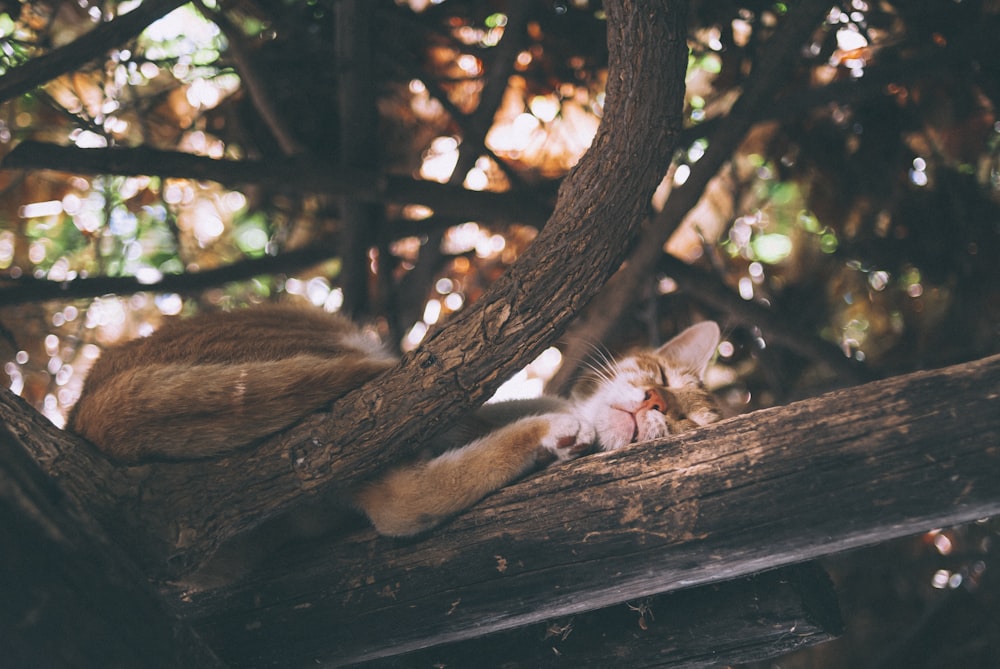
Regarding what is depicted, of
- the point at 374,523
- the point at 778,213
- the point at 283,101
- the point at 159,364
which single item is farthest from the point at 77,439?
the point at 778,213

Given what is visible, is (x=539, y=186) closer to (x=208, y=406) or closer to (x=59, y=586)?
(x=208, y=406)

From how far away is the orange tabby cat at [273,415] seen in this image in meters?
2.26

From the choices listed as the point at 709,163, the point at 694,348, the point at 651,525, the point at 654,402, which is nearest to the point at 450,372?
the point at 651,525

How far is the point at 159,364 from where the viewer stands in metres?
2.42

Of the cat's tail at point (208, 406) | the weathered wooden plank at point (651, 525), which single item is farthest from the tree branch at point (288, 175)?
the weathered wooden plank at point (651, 525)

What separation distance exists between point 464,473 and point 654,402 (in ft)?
2.40

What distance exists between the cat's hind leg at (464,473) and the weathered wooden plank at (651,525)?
0.17 ft

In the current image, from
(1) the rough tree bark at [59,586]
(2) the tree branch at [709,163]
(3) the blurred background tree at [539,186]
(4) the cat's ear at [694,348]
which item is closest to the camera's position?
(1) the rough tree bark at [59,586]

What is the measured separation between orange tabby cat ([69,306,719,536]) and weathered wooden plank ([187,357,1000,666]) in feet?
0.32

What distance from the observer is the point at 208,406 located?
227 cm

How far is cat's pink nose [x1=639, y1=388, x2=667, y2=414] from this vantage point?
269 centimetres

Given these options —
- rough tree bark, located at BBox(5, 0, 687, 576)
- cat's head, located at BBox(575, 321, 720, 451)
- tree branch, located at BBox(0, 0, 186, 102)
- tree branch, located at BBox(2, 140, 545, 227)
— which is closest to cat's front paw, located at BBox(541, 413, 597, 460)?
cat's head, located at BBox(575, 321, 720, 451)

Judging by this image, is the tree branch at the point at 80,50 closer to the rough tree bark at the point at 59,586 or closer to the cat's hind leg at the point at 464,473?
the rough tree bark at the point at 59,586

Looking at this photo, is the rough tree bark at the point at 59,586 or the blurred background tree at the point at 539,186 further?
the blurred background tree at the point at 539,186
